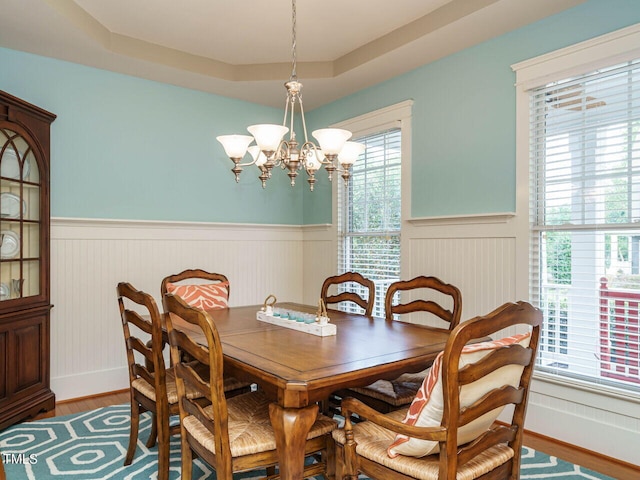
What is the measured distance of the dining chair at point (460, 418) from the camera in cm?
132

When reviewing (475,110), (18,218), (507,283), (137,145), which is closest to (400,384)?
(507,283)

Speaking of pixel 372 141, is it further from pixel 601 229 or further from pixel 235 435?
pixel 235 435

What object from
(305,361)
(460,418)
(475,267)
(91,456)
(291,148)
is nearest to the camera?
(460,418)

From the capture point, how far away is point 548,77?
2.79 metres

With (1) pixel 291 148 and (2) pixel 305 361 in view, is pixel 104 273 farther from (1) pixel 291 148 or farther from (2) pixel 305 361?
(2) pixel 305 361

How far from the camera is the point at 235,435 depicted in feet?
5.59

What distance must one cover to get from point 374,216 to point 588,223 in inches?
71.3

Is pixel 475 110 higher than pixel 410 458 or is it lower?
higher

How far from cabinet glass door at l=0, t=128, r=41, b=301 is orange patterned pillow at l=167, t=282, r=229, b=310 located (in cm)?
94

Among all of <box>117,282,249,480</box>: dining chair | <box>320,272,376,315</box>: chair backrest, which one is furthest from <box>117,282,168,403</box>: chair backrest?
<box>320,272,376,315</box>: chair backrest

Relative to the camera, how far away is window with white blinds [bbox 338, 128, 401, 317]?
12.8ft

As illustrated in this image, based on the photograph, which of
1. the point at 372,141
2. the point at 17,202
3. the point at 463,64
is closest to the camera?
the point at 17,202

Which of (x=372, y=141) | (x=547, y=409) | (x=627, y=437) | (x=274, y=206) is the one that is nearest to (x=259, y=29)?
(x=372, y=141)

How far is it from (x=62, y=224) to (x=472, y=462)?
10.9ft
